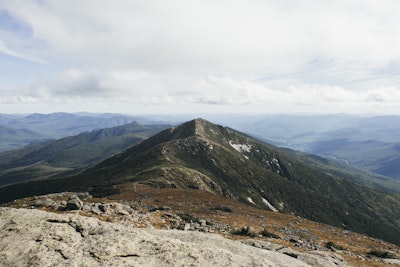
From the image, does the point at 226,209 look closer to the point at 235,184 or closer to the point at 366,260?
the point at 366,260

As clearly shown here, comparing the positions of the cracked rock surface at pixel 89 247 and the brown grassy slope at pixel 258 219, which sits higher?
the cracked rock surface at pixel 89 247

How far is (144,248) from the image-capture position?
1644 cm

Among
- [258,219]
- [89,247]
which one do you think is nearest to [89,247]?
[89,247]

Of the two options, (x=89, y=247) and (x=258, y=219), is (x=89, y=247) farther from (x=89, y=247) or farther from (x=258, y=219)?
(x=258, y=219)

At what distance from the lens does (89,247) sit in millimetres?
16109

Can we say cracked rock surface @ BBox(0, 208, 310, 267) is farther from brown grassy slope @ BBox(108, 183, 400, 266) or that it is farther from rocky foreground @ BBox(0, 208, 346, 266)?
brown grassy slope @ BBox(108, 183, 400, 266)

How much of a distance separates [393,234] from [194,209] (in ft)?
612

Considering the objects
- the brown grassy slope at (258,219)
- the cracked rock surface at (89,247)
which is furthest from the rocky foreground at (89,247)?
the brown grassy slope at (258,219)

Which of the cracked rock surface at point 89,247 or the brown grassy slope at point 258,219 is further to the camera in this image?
the brown grassy slope at point 258,219

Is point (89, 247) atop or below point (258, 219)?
atop

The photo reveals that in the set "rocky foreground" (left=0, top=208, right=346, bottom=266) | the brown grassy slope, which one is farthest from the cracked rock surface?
the brown grassy slope

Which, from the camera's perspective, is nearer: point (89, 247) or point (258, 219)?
point (89, 247)

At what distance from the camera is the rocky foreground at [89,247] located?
15.0 metres

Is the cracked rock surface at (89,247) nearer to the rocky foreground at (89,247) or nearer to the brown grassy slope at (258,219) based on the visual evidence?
the rocky foreground at (89,247)
